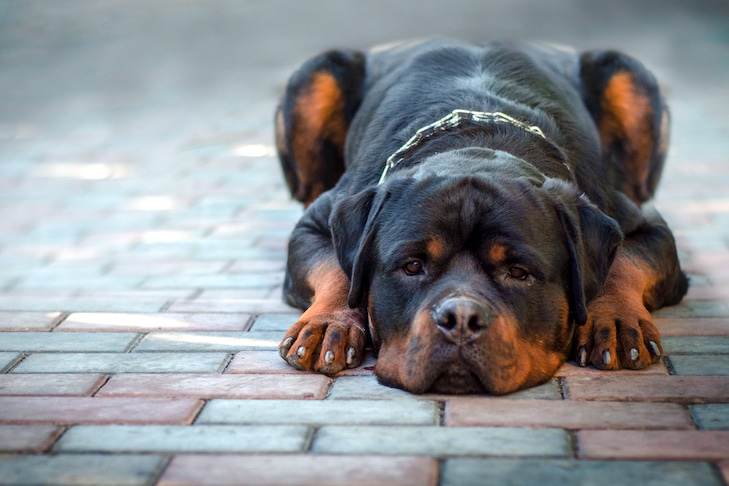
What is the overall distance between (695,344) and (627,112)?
192 cm

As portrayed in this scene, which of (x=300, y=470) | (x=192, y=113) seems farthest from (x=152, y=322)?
(x=192, y=113)

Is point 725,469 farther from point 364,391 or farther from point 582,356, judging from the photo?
point 364,391

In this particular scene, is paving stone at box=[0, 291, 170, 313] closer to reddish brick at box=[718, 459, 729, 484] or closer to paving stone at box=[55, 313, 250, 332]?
paving stone at box=[55, 313, 250, 332]

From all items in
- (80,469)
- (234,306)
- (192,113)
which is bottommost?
(192,113)

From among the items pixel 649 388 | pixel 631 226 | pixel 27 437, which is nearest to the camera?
pixel 27 437

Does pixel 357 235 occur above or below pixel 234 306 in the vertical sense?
above

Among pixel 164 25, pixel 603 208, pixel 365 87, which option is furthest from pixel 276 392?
pixel 164 25

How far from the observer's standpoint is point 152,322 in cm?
392

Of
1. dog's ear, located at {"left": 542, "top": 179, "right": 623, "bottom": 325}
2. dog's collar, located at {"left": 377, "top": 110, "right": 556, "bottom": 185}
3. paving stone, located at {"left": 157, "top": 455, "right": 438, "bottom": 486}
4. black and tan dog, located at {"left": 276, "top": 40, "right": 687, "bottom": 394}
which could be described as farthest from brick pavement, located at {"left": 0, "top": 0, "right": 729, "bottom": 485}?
dog's collar, located at {"left": 377, "top": 110, "right": 556, "bottom": 185}

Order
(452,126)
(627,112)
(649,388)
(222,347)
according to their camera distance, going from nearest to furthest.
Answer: (649,388)
(222,347)
(452,126)
(627,112)

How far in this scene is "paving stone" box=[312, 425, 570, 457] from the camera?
8.37ft

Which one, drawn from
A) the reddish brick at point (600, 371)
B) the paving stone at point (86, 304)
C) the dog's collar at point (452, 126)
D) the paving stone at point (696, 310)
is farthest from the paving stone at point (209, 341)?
the paving stone at point (696, 310)

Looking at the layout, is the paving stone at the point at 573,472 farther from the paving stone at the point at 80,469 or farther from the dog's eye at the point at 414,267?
the dog's eye at the point at 414,267

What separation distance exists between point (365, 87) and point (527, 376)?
2669 millimetres
